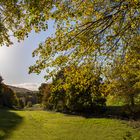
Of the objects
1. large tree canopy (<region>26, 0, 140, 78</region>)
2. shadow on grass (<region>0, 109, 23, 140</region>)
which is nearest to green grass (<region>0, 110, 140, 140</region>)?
shadow on grass (<region>0, 109, 23, 140</region>)

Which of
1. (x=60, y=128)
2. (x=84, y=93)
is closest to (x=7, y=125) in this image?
(x=60, y=128)

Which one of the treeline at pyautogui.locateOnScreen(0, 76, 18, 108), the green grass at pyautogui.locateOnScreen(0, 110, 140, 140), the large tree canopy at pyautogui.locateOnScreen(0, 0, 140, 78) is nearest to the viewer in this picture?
the large tree canopy at pyautogui.locateOnScreen(0, 0, 140, 78)

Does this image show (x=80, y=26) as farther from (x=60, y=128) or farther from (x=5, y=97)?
(x=5, y=97)

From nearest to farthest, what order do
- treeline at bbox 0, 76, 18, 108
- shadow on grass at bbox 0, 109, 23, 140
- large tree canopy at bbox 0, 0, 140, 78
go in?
1. large tree canopy at bbox 0, 0, 140, 78
2. shadow on grass at bbox 0, 109, 23, 140
3. treeline at bbox 0, 76, 18, 108

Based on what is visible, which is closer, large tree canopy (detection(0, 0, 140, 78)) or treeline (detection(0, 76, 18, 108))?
large tree canopy (detection(0, 0, 140, 78))

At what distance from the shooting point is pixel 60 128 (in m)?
42.8

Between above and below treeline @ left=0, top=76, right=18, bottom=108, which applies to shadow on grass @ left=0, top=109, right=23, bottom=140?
below

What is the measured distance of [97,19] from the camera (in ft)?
47.3

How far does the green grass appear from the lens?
120 feet

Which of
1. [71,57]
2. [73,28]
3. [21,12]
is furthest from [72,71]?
[21,12]

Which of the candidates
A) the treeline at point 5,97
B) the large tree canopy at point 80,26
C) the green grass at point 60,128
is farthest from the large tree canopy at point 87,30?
the treeline at point 5,97

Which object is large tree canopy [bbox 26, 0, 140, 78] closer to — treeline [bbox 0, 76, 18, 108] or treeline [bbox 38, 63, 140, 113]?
treeline [bbox 38, 63, 140, 113]

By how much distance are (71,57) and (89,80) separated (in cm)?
162

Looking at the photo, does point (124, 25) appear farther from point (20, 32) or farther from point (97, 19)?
point (20, 32)
